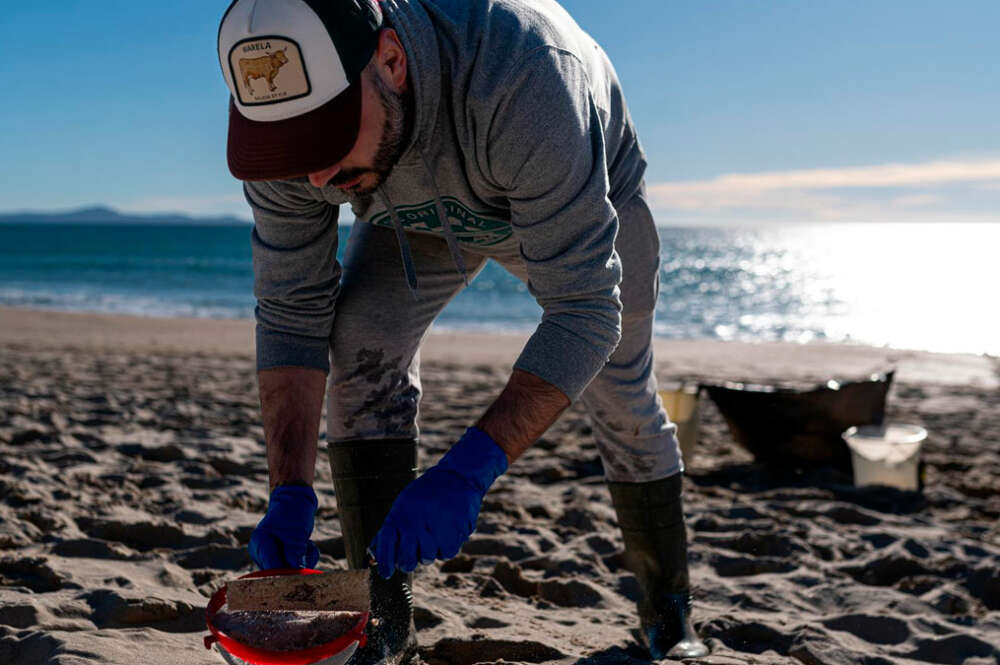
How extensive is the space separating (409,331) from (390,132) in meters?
0.57

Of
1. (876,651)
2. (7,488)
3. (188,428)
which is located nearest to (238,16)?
(876,651)

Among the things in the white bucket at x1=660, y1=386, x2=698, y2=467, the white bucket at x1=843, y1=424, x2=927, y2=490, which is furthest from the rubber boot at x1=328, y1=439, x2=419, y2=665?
the white bucket at x1=843, y1=424, x2=927, y2=490

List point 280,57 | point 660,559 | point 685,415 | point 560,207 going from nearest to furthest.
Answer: point 280,57, point 560,207, point 660,559, point 685,415

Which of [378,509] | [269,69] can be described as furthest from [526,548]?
[269,69]

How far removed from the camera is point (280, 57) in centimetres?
152

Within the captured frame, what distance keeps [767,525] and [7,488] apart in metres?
2.89

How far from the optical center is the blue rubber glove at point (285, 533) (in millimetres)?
1818

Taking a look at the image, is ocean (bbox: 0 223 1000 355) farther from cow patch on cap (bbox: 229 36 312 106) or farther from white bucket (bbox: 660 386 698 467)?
cow patch on cap (bbox: 229 36 312 106)

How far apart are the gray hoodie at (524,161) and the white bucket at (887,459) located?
2793mm

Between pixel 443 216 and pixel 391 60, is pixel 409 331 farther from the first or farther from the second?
pixel 391 60

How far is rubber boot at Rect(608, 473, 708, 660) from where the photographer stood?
228cm

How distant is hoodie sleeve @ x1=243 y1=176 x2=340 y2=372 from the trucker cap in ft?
1.10

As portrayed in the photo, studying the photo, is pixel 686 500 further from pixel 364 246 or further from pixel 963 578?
pixel 364 246

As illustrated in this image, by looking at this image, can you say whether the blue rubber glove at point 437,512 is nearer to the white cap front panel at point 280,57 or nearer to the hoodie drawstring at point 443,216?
the hoodie drawstring at point 443,216
